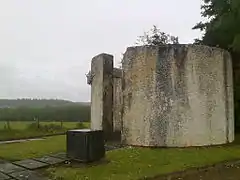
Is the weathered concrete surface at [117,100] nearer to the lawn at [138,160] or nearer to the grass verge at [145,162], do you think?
the lawn at [138,160]

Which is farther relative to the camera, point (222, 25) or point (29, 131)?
point (29, 131)

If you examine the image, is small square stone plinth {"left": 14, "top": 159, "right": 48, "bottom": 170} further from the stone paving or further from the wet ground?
the wet ground

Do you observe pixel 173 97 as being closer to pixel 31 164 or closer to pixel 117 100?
pixel 117 100

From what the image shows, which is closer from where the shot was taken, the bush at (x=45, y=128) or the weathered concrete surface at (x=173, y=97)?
the weathered concrete surface at (x=173, y=97)

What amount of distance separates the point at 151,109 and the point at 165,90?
82cm

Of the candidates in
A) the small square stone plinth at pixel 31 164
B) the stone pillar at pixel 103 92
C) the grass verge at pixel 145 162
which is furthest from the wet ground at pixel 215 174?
the stone pillar at pixel 103 92

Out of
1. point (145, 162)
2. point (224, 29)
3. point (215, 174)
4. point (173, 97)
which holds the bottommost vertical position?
Result: point (215, 174)

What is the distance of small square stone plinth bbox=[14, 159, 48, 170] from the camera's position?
916 centimetres

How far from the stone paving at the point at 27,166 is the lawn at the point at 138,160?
1.27 feet

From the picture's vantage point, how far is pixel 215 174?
9008 millimetres

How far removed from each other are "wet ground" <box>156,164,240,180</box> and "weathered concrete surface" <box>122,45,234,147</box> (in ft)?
9.94

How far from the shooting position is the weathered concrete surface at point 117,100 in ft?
52.5

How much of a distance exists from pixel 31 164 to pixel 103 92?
227 inches

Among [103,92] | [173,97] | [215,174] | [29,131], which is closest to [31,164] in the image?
[215,174]
